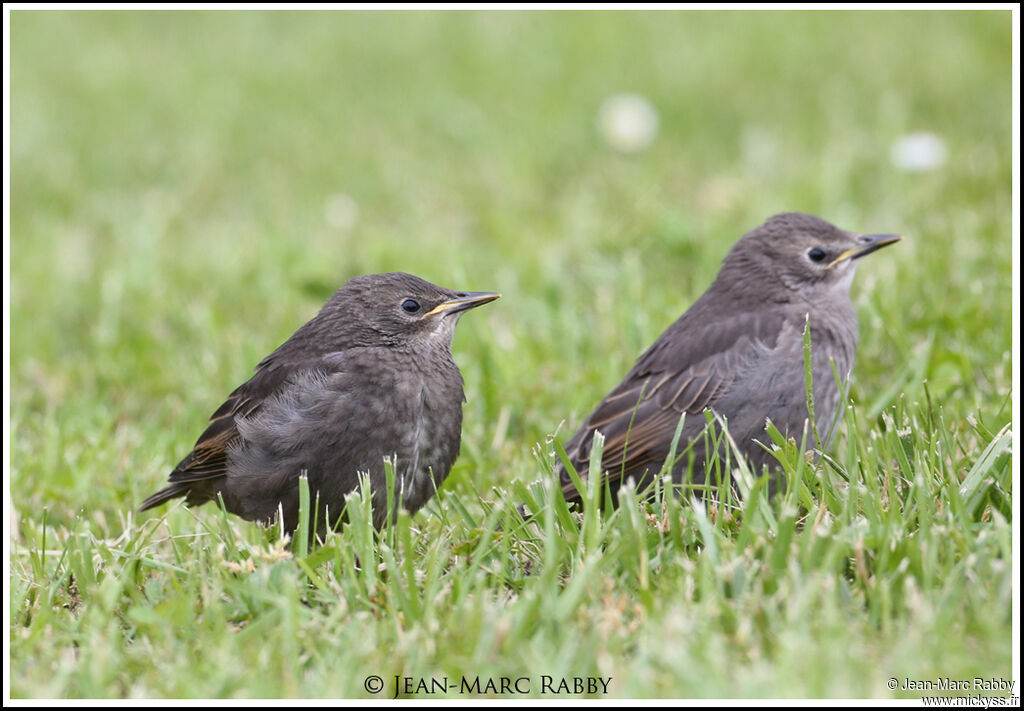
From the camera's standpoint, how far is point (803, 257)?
4.99 meters

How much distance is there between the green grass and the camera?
123 inches

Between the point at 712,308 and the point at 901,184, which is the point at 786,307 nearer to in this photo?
the point at 712,308

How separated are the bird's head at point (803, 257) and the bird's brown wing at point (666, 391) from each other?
217 millimetres

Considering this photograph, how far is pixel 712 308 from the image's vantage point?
16.4 feet

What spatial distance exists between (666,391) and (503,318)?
8.61ft

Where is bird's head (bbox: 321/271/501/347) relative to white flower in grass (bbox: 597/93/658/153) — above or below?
below

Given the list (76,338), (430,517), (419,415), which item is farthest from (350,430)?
(76,338)

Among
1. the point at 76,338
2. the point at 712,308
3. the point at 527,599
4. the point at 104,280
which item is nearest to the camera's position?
the point at 527,599

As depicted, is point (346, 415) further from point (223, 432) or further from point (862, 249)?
point (862, 249)

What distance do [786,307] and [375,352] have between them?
1660 millimetres

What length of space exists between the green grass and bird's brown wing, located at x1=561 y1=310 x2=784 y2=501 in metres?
0.35

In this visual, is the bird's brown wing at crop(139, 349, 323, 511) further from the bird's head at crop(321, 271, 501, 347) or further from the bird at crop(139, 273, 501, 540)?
the bird's head at crop(321, 271, 501, 347)

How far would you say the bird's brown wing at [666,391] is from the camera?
4.61 metres

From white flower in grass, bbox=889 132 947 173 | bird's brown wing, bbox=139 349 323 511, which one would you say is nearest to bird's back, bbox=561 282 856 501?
bird's brown wing, bbox=139 349 323 511
